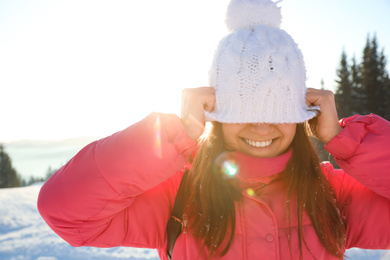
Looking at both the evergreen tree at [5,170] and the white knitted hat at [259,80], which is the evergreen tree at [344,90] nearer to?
the white knitted hat at [259,80]

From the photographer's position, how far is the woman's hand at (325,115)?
165 cm

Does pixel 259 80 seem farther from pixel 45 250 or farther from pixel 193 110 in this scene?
pixel 45 250

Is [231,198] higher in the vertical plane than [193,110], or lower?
lower

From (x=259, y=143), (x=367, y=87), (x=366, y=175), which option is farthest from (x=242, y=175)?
(x=367, y=87)

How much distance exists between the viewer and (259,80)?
1566mm

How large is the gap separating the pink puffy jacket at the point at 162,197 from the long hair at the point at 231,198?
0.05m

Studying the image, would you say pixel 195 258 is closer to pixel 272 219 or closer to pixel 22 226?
pixel 272 219

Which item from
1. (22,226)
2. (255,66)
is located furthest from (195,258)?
(22,226)

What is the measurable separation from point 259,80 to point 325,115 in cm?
42

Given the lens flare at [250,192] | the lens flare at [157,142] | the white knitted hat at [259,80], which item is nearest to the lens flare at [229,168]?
the lens flare at [250,192]

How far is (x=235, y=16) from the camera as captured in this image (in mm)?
1805

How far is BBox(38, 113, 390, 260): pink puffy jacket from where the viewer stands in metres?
1.44

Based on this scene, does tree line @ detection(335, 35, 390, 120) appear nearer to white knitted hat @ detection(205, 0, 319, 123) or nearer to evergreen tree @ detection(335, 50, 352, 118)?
evergreen tree @ detection(335, 50, 352, 118)

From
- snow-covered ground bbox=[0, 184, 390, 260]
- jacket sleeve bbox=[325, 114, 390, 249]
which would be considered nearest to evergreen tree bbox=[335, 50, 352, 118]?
snow-covered ground bbox=[0, 184, 390, 260]
